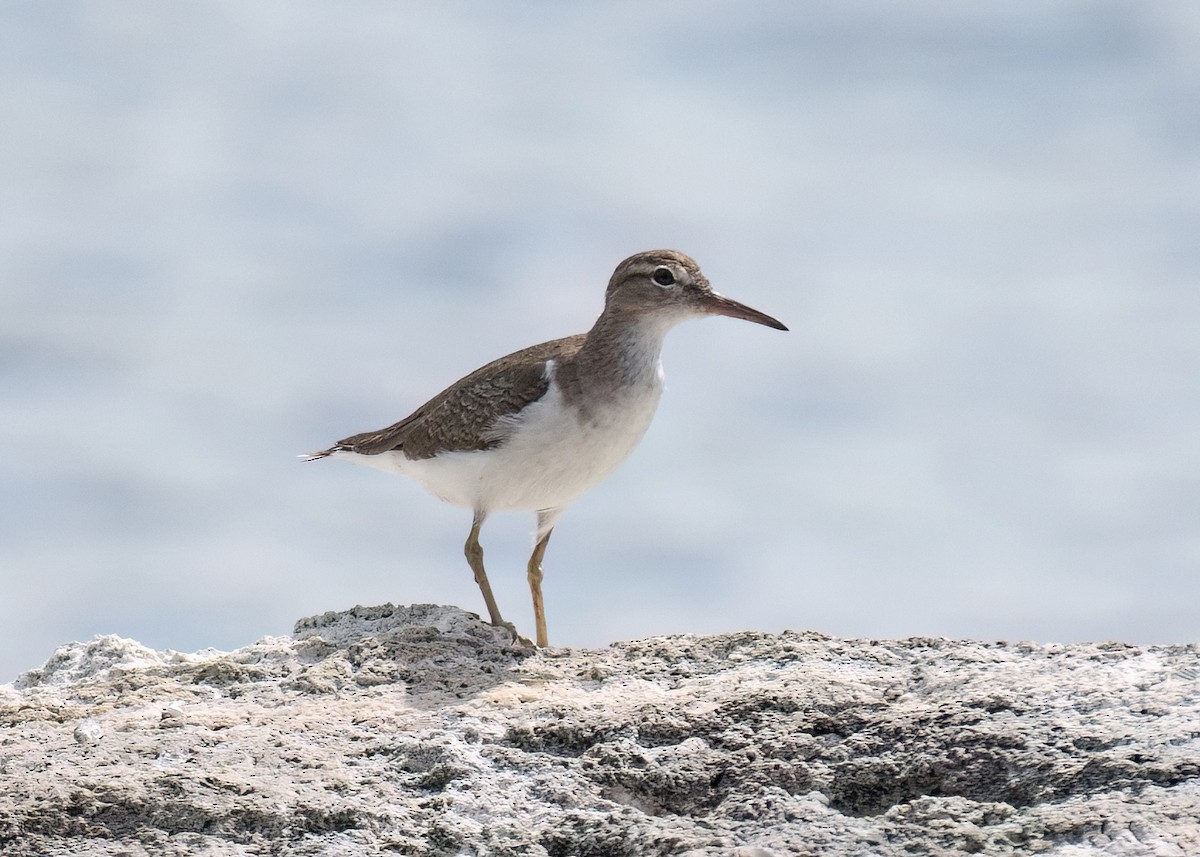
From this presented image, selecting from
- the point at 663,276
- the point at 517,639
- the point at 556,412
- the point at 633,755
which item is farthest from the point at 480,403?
the point at 633,755

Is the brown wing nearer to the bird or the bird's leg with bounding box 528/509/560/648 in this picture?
the bird

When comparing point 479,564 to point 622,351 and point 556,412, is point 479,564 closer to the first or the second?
point 556,412

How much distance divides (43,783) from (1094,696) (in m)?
4.31

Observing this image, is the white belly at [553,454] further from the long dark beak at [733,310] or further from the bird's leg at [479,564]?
the long dark beak at [733,310]

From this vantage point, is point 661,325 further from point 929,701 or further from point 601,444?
point 929,701

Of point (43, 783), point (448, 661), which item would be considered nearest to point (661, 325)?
point (448, 661)

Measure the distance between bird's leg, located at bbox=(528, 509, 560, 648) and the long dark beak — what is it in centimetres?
173

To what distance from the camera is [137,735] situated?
6066 millimetres

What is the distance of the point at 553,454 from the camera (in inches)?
335

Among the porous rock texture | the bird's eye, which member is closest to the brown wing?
the bird's eye

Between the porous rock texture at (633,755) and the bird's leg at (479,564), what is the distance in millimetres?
1418

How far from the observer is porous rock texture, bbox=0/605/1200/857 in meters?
5.01

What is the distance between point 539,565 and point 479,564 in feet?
2.28

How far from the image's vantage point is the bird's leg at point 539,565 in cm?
913
